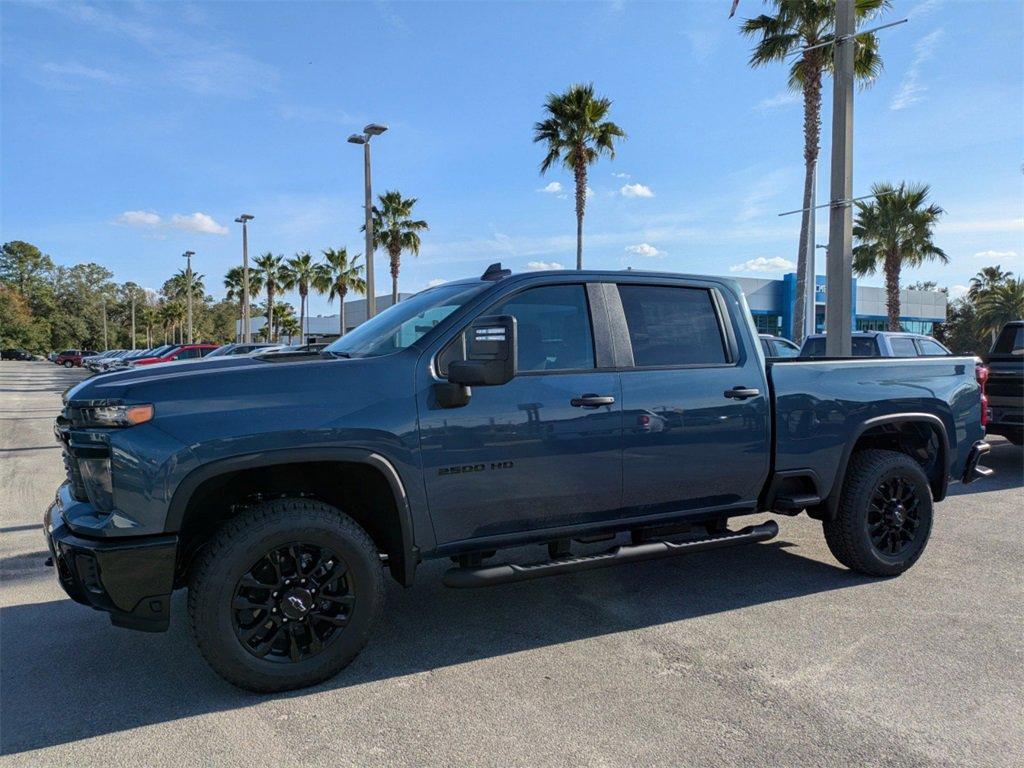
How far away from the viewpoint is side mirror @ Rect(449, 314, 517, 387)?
3.42 meters

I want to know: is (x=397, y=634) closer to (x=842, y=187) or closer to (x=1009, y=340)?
(x=842, y=187)

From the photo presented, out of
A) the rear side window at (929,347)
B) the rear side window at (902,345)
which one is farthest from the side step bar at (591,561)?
the rear side window at (929,347)

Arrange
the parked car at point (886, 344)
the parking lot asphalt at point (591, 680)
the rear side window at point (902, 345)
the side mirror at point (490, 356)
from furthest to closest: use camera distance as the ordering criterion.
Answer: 1. the rear side window at point (902, 345)
2. the parked car at point (886, 344)
3. the side mirror at point (490, 356)
4. the parking lot asphalt at point (591, 680)

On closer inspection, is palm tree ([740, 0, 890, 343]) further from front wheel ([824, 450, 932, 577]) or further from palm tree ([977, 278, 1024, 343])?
palm tree ([977, 278, 1024, 343])

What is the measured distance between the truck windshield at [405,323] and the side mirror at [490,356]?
0.46m

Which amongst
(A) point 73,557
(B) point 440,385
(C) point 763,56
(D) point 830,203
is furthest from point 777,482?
(C) point 763,56

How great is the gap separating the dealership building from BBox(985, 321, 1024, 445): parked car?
26.9 meters

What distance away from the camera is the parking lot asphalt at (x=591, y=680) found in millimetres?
2906

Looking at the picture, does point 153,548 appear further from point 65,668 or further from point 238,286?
point 238,286

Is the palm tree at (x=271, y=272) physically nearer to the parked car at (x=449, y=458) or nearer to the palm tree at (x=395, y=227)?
the palm tree at (x=395, y=227)

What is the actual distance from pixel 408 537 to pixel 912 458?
376 cm

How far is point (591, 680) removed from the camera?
3.49m

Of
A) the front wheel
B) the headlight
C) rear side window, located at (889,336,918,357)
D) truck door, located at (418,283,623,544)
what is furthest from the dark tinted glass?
rear side window, located at (889,336,918,357)

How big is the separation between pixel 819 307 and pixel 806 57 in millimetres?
26420
